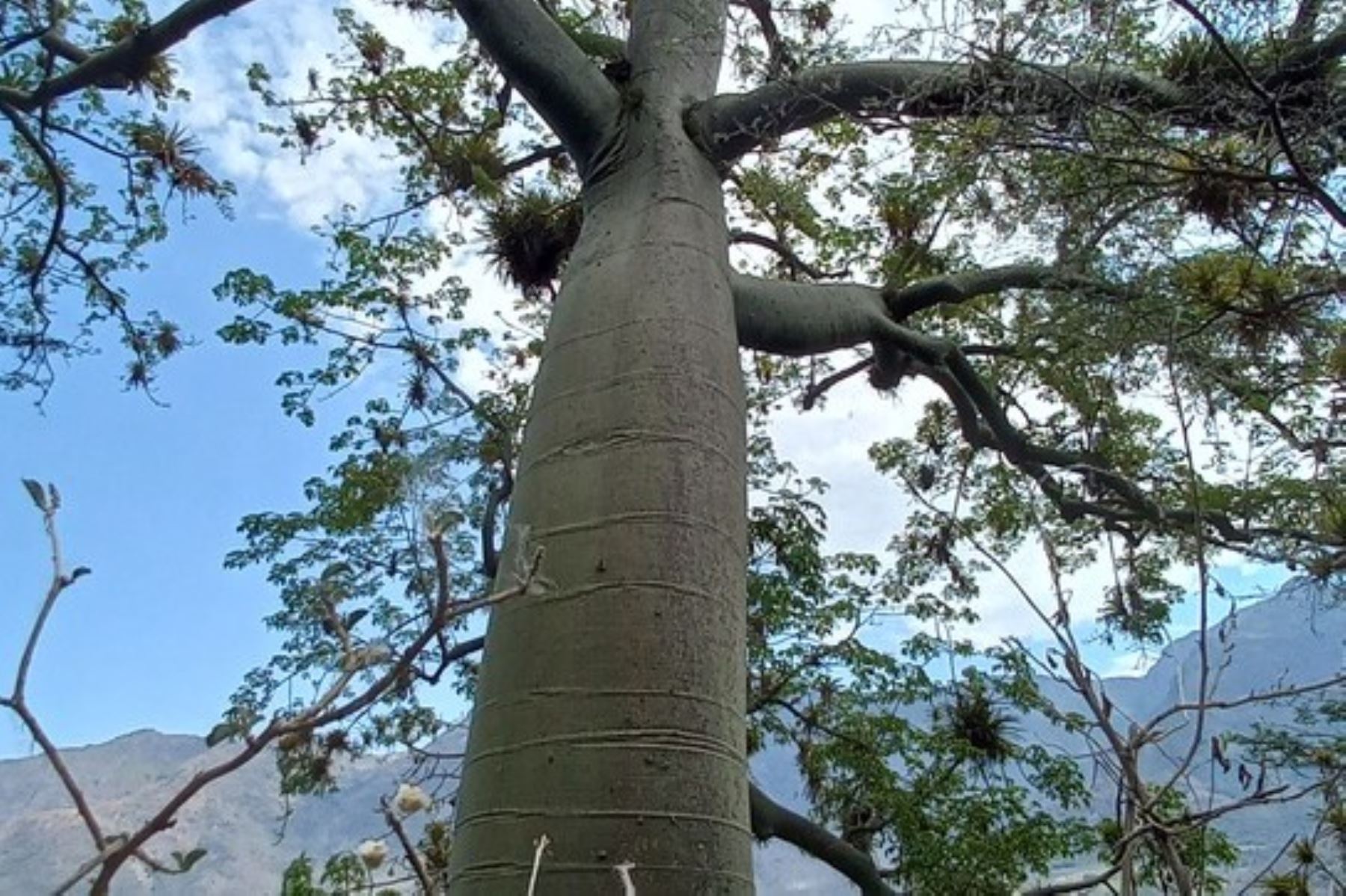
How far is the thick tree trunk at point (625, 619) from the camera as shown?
3.91ft

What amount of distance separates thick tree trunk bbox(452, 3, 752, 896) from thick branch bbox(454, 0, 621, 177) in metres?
0.53

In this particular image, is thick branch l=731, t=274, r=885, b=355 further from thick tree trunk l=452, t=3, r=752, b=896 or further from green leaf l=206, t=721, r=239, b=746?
green leaf l=206, t=721, r=239, b=746

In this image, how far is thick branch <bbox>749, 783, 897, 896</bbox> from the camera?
11.5 feet

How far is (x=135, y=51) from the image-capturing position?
9.78 feet

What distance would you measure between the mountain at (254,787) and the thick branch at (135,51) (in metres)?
1.87

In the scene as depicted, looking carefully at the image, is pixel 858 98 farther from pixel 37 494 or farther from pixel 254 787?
pixel 254 787

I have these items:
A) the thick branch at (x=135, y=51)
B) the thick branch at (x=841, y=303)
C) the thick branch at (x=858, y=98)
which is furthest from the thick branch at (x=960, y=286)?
the thick branch at (x=135, y=51)

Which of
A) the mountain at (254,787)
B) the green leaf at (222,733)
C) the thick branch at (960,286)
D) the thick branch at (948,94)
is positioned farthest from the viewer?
the thick branch at (960,286)

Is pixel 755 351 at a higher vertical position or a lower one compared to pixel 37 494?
higher

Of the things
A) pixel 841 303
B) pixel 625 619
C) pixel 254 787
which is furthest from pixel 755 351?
pixel 254 787

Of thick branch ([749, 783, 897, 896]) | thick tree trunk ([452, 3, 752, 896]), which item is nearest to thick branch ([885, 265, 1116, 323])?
thick tree trunk ([452, 3, 752, 896])

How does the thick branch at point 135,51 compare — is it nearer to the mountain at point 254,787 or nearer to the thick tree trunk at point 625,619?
the thick tree trunk at point 625,619

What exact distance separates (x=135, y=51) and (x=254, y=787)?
3.14 meters

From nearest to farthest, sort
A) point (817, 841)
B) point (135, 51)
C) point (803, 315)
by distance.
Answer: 1. point (803, 315)
2. point (135, 51)
3. point (817, 841)
